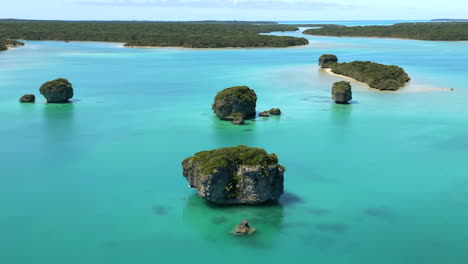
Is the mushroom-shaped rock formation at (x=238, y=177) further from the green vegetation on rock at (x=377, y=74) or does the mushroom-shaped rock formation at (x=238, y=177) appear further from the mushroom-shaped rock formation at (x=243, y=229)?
the green vegetation on rock at (x=377, y=74)

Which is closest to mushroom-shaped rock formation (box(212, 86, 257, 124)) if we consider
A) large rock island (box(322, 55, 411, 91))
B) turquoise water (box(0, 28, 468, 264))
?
turquoise water (box(0, 28, 468, 264))

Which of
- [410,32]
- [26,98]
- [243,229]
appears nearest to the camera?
[243,229]

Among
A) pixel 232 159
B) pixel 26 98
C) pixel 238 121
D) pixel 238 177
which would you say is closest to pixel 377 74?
pixel 238 121

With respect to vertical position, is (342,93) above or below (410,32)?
below

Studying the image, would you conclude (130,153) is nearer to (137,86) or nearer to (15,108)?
(15,108)

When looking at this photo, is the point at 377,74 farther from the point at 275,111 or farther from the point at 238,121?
the point at 238,121
